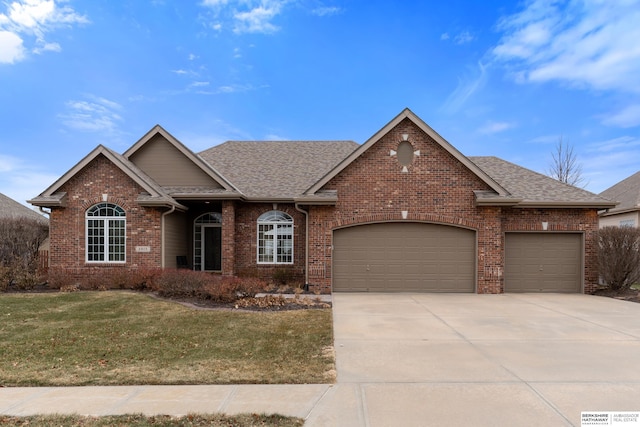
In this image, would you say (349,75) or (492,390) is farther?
(349,75)

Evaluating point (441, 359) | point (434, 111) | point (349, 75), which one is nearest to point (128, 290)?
point (441, 359)

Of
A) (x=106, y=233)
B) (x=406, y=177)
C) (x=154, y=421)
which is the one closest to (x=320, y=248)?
(x=406, y=177)

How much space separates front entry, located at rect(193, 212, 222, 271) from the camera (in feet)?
51.4

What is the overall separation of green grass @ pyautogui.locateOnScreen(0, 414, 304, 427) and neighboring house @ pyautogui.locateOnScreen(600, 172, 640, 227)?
19.1 meters

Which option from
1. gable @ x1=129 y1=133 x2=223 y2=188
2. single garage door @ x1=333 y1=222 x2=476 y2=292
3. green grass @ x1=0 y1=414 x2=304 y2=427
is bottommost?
green grass @ x1=0 y1=414 x2=304 y2=427

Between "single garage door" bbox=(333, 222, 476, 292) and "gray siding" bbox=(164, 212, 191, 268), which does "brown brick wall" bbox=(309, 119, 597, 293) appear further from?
"gray siding" bbox=(164, 212, 191, 268)

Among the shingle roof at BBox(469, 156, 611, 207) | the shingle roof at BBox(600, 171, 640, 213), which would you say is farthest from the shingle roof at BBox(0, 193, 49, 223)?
the shingle roof at BBox(600, 171, 640, 213)

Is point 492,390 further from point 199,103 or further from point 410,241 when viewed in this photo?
point 199,103

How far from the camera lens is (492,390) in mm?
4703

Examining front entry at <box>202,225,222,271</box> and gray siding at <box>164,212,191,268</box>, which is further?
front entry at <box>202,225,222,271</box>

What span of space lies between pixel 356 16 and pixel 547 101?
1300 centimetres

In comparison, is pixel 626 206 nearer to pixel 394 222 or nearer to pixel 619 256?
pixel 619 256

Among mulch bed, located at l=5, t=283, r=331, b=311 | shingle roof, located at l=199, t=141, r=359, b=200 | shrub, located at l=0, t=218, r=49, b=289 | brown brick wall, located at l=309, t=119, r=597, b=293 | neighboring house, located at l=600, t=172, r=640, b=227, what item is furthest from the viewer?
neighboring house, located at l=600, t=172, r=640, b=227

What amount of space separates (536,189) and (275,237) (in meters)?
10.3
